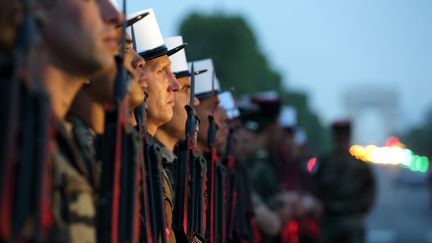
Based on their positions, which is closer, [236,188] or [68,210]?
[68,210]

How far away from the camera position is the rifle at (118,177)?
3.38m

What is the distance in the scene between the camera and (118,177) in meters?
3.42

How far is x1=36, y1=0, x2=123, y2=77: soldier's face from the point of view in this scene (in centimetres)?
323

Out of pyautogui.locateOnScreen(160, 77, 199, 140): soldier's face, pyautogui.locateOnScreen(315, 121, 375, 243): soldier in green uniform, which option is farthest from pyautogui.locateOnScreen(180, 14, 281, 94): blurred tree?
pyautogui.locateOnScreen(160, 77, 199, 140): soldier's face

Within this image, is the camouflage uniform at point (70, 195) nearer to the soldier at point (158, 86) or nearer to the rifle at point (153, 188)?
the rifle at point (153, 188)

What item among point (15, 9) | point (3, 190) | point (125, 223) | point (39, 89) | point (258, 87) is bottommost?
point (258, 87)

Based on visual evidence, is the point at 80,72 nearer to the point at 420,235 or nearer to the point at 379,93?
the point at 420,235

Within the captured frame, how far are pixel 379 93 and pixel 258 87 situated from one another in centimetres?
12509

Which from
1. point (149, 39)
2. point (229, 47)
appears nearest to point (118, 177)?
point (149, 39)

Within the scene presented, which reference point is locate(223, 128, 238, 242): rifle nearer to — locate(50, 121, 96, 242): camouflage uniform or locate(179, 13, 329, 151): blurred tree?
locate(50, 121, 96, 242): camouflage uniform

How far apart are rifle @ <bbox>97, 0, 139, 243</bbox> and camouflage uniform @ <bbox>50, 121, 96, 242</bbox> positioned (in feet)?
0.16

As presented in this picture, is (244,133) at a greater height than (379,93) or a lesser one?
greater

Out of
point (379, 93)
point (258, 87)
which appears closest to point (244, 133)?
point (258, 87)

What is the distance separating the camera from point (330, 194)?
12.5m
